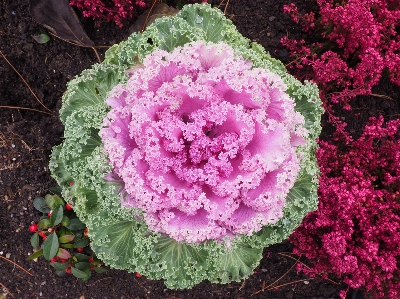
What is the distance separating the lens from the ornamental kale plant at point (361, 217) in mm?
3043

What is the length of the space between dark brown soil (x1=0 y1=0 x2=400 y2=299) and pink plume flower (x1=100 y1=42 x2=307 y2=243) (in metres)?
1.66

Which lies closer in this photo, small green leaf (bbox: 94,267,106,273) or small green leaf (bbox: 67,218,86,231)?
small green leaf (bbox: 67,218,86,231)

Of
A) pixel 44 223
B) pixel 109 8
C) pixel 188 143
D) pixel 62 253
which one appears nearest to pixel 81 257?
pixel 62 253

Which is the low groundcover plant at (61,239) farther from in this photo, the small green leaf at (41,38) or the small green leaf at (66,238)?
the small green leaf at (41,38)

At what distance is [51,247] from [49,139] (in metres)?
1.02

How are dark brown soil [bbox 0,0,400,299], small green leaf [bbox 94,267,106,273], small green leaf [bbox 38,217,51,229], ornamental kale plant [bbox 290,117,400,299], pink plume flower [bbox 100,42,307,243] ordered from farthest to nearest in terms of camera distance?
1. dark brown soil [bbox 0,0,400,299]
2. small green leaf [bbox 94,267,106,273]
3. small green leaf [bbox 38,217,51,229]
4. ornamental kale plant [bbox 290,117,400,299]
5. pink plume flower [bbox 100,42,307,243]

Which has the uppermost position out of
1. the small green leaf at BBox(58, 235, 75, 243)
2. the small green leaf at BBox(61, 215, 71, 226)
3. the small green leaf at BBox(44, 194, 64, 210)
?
the small green leaf at BBox(44, 194, 64, 210)

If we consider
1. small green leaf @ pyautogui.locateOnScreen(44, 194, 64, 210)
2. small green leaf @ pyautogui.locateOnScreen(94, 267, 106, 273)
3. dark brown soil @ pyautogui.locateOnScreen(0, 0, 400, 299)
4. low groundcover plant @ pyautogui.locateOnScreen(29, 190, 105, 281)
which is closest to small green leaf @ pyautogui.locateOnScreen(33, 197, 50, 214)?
low groundcover plant @ pyautogui.locateOnScreen(29, 190, 105, 281)

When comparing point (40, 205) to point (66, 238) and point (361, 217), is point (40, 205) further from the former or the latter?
point (361, 217)

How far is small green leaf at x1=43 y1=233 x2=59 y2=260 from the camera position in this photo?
3078 mm

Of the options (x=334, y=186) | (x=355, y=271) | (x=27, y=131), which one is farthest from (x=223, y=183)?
(x=27, y=131)

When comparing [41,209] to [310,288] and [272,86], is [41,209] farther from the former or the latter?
[310,288]

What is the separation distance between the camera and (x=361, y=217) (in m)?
3.14

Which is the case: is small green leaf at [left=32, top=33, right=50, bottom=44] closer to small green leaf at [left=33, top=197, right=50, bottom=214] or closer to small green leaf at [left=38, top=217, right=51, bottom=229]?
small green leaf at [left=33, top=197, right=50, bottom=214]
